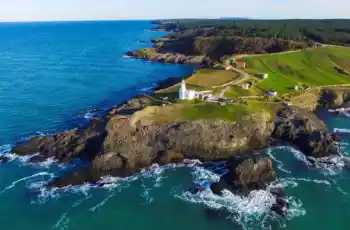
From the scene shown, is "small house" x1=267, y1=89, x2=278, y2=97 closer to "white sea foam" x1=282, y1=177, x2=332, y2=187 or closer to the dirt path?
the dirt path

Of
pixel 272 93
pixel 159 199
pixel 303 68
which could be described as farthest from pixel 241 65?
pixel 159 199

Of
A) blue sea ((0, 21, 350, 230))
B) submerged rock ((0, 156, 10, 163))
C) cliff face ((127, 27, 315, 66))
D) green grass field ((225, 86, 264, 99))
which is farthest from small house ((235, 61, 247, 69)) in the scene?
submerged rock ((0, 156, 10, 163))

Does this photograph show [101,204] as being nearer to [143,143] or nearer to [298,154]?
[143,143]

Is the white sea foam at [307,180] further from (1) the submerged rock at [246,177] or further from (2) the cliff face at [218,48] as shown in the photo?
(2) the cliff face at [218,48]

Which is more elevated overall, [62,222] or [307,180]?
[307,180]

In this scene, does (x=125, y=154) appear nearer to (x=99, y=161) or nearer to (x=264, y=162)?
(x=99, y=161)

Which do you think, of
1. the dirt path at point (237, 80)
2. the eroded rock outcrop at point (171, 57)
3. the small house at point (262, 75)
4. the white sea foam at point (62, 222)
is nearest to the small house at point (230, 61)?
the dirt path at point (237, 80)

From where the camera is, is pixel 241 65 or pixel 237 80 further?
pixel 241 65

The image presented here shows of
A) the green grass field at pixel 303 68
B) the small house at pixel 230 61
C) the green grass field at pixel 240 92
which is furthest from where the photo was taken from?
the small house at pixel 230 61
